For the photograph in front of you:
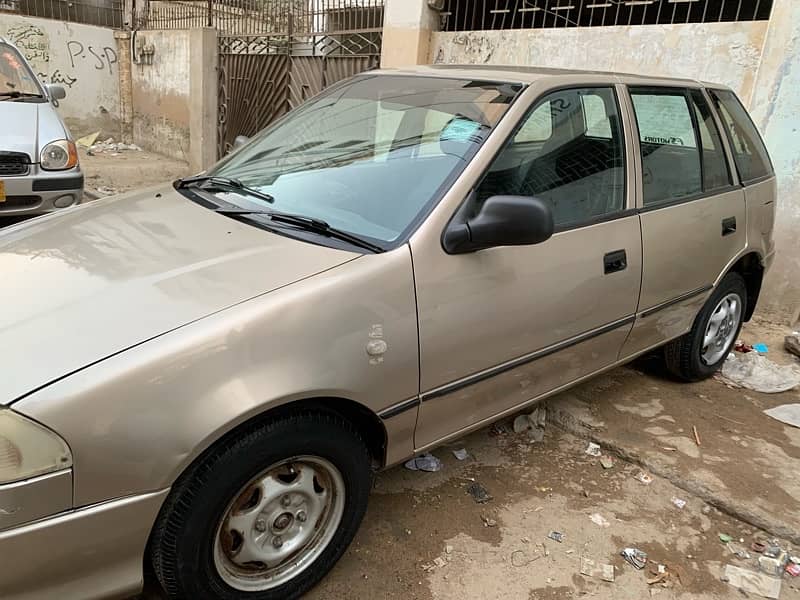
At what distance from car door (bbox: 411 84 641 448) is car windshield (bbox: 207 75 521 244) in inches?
6.3

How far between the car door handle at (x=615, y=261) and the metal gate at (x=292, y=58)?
579cm

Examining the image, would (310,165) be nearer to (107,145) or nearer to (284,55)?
(284,55)

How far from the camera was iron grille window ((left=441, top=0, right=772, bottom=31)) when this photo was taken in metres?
5.81

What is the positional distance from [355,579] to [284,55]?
27.4 ft

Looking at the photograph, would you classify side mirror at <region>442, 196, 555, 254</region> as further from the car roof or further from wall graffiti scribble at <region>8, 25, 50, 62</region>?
wall graffiti scribble at <region>8, 25, 50, 62</region>

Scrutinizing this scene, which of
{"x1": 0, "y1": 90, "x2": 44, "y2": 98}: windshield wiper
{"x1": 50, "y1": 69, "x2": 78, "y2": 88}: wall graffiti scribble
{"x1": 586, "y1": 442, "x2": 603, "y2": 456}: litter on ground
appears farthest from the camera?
{"x1": 50, "y1": 69, "x2": 78, "y2": 88}: wall graffiti scribble

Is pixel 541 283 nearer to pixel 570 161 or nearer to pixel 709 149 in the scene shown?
pixel 570 161

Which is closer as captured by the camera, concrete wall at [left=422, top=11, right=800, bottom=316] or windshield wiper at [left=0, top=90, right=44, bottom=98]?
concrete wall at [left=422, top=11, right=800, bottom=316]

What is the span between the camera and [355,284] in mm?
2062

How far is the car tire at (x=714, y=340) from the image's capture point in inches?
151

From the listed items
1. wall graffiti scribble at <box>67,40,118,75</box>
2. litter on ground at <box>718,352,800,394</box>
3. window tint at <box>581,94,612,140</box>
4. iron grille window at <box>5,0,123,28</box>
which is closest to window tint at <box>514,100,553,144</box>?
window tint at <box>581,94,612,140</box>

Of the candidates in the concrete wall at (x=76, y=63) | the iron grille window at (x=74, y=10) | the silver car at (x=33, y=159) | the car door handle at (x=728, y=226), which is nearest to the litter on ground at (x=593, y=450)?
the car door handle at (x=728, y=226)

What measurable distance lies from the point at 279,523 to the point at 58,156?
4697 millimetres

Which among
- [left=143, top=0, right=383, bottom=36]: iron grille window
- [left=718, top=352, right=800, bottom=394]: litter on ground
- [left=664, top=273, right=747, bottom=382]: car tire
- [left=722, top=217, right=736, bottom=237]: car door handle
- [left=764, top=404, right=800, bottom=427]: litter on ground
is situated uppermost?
[left=143, top=0, right=383, bottom=36]: iron grille window
